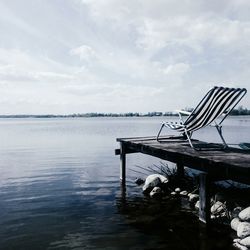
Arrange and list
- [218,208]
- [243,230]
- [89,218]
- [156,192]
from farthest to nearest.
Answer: [156,192], [89,218], [218,208], [243,230]

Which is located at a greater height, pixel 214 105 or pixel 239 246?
pixel 214 105

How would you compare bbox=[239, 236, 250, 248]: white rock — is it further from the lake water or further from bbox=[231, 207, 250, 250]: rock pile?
the lake water

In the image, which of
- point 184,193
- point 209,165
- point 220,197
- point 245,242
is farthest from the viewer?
point 184,193

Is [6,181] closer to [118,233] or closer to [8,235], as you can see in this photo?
[8,235]

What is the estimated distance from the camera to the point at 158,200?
9.95 meters

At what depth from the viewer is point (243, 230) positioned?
21.1 feet

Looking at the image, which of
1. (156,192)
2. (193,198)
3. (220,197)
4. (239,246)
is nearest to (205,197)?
(239,246)

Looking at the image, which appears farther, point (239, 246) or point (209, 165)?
point (209, 165)

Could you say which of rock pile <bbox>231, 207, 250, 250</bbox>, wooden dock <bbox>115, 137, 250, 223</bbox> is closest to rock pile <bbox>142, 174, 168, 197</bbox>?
wooden dock <bbox>115, 137, 250, 223</bbox>

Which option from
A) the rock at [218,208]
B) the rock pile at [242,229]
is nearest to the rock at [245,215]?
the rock pile at [242,229]

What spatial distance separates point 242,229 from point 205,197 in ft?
3.49

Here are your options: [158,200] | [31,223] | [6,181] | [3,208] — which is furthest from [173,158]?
[6,181]

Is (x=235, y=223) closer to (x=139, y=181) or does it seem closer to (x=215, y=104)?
(x=215, y=104)

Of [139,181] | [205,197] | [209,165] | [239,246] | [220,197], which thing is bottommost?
[239,246]
